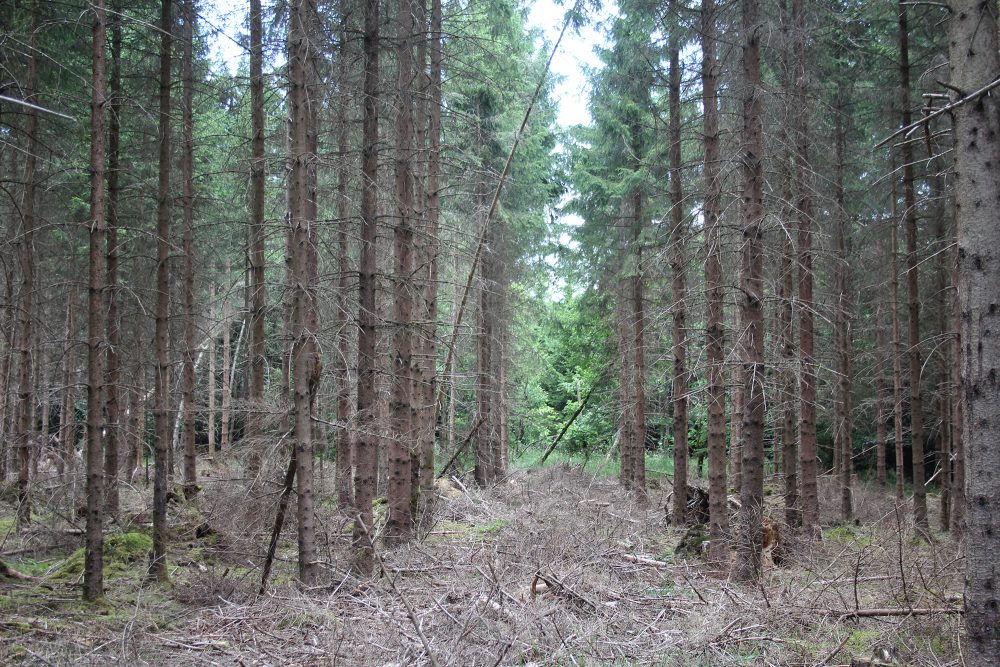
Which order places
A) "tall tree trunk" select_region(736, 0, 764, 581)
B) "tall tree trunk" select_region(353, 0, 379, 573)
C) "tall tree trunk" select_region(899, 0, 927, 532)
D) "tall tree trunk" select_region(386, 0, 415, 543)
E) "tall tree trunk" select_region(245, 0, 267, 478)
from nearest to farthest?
1. "tall tree trunk" select_region(736, 0, 764, 581)
2. "tall tree trunk" select_region(353, 0, 379, 573)
3. "tall tree trunk" select_region(386, 0, 415, 543)
4. "tall tree trunk" select_region(245, 0, 267, 478)
5. "tall tree trunk" select_region(899, 0, 927, 532)

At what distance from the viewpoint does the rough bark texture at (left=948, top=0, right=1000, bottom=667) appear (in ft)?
15.8

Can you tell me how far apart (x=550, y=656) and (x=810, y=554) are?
5.43m

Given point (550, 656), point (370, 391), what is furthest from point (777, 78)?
point (550, 656)

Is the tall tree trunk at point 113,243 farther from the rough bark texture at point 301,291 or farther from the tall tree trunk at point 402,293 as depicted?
the tall tree trunk at point 402,293

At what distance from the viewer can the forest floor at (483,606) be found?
19.6 ft

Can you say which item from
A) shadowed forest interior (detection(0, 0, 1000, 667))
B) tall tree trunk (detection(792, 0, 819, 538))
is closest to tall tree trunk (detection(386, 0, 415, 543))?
shadowed forest interior (detection(0, 0, 1000, 667))

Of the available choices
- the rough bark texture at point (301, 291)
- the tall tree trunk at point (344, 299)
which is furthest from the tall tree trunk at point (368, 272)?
the rough bark texture at point (301, 291)

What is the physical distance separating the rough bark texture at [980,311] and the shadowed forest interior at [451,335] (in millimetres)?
20

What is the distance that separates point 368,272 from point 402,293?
2.13ft

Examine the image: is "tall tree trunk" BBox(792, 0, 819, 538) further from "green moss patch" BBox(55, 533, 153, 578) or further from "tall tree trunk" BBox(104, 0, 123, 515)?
"green moss patch" BBox(55, 533, 153, 578)

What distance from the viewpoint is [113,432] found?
10414 millimetres

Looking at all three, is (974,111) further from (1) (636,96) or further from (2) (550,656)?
(1) (636,96)

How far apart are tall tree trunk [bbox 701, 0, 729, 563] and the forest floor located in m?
0.74

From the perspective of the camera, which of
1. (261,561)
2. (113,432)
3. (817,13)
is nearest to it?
(261,561)
